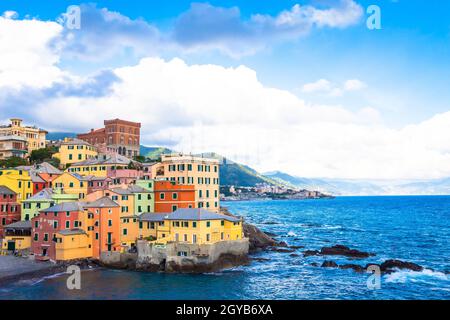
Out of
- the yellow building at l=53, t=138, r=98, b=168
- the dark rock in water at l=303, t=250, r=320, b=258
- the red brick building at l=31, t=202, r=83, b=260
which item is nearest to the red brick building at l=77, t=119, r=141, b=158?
the yellow building at l=53, t=138, r=98, b=168

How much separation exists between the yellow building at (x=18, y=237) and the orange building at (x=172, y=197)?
24.4m

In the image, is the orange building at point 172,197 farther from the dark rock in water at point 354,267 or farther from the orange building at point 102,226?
the dark rock in water at point 354,267

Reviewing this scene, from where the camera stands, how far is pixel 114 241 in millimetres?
77125

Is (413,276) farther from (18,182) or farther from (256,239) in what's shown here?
(18,182)

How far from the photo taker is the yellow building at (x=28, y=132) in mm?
146000

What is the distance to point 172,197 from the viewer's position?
8444 centimetres

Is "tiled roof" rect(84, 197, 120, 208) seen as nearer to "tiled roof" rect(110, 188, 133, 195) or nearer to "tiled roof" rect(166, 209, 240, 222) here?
"tiled roof" rect(110, 188, 133, 195)

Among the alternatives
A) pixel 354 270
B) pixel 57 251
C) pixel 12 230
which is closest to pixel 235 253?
pixel 354 270

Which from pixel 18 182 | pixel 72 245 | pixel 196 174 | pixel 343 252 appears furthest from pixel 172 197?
pixel 343 252

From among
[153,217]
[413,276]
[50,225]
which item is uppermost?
[153,217]

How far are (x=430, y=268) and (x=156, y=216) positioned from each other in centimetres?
4969

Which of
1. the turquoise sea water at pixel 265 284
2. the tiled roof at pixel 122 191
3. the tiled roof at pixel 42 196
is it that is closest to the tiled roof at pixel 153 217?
the tiled roof at pixel 122 191

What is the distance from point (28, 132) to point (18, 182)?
2539 inches

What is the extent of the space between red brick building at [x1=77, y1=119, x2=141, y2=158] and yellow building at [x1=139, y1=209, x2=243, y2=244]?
248ft
